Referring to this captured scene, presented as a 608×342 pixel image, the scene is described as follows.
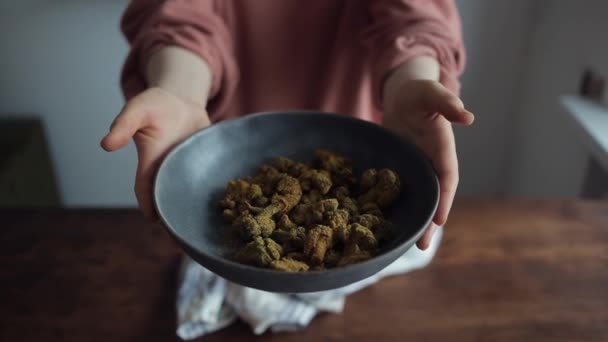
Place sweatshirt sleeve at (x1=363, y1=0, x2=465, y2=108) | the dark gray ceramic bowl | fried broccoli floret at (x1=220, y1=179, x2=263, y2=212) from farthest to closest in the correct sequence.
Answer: sweatshirt sleeve at (x1=363, y1=0, x2=465, y2=108), fried broccoli floret at (x1=220, y1=179, x2=263, y2=212), the dark gray ceramic bowl

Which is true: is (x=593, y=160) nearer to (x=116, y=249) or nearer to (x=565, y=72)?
(x=565, y=72)

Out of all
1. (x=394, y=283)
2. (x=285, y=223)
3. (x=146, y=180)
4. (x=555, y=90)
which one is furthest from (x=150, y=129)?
(x=555, y=90)

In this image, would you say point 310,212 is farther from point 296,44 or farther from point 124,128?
point 296,44

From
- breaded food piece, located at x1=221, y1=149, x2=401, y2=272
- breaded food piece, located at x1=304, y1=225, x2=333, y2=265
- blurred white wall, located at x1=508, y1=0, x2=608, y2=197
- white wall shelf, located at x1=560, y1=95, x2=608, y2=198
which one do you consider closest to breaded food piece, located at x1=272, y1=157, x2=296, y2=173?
breaded food piece, located at x1=221, y1=149, x2=401, y2=272

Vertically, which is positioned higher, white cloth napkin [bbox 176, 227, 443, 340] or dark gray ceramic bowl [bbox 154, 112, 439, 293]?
dark gray ceramic bowl [bbox 154, 112, 439, 293]

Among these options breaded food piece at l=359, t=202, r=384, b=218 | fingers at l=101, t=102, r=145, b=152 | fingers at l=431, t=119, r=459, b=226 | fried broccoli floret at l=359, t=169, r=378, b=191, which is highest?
fingers at l=101, t=102, r=145, b=152

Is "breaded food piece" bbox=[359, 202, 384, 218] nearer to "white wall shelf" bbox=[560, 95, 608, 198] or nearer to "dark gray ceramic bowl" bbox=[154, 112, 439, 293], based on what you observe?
"dark gray ceramic bowl" bbox=[154, 112, 439, 293]
